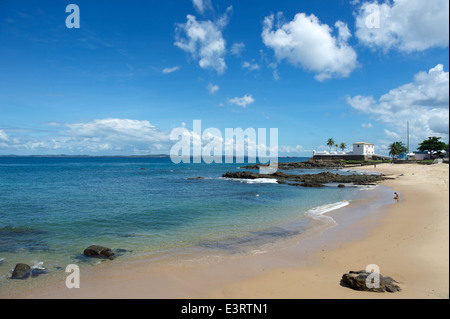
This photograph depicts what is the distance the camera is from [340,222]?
677 inches

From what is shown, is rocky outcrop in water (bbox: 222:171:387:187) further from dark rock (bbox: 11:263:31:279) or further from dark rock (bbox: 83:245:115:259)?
dark rock (bbox: 11:263:31:279)

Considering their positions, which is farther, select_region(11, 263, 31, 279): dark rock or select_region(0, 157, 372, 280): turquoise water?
select_region(0, 157, 372, 280): turquoise water

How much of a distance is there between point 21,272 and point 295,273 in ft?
32.2

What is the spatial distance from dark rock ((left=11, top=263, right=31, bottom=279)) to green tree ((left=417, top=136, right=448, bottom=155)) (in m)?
107

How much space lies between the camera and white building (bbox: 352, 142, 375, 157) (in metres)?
110

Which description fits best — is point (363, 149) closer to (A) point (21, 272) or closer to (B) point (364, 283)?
(B) point (364, 283)

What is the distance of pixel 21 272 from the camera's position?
368 inches

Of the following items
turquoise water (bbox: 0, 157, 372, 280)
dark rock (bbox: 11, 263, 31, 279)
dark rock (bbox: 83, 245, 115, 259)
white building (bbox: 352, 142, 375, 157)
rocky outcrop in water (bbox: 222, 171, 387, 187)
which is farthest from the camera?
white building (bbox: 352, 142, 375, 157)

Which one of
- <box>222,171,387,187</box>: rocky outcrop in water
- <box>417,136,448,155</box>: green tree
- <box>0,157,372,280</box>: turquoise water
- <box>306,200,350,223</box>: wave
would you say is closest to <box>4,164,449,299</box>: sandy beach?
<box>0,157,372,280</box>: turquoise water

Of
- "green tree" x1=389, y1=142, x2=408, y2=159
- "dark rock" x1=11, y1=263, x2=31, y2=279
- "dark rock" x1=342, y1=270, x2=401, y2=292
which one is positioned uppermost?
"green tree" x1=389, y1=142, x2=408, y2=159

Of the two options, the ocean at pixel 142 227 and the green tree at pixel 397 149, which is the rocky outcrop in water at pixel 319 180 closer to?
the ocean at pixel 142 227

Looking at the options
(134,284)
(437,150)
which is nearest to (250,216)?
(134,284)
